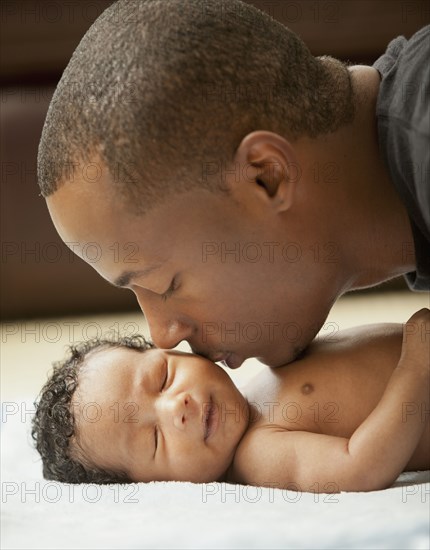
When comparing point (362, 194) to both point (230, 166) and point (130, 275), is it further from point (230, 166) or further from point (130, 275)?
point (130, 275)

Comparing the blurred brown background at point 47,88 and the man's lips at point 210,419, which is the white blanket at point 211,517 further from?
the blurred brown background at point 47,88

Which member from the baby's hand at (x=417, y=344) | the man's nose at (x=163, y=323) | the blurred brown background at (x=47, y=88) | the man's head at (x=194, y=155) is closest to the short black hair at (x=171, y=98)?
the man's head at (x=194, y=155)

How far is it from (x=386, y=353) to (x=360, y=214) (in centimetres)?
19

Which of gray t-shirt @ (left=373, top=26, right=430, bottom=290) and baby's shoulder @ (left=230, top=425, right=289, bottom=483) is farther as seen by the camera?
baby's shoulder @ (left=230, top=425, right=289, bottom=483)

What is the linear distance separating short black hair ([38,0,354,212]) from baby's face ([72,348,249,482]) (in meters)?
0.27

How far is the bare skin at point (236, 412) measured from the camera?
1.17m

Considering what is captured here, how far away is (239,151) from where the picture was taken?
1061mm

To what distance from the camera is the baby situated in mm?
→ 1188

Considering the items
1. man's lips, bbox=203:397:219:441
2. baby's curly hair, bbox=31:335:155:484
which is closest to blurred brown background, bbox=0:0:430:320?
baby's curly hair, bbox=31:335:155:484

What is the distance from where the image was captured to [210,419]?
122 centimetres

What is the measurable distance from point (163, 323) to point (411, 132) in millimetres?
365

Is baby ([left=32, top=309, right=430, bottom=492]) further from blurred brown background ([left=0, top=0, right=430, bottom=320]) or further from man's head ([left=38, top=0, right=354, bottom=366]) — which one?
blurred brown background ([left=0, top=0, right=430, bottom=320])

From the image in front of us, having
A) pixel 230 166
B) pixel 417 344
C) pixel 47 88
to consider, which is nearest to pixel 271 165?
pixel 230 166

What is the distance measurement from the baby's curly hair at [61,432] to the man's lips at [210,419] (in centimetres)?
12
